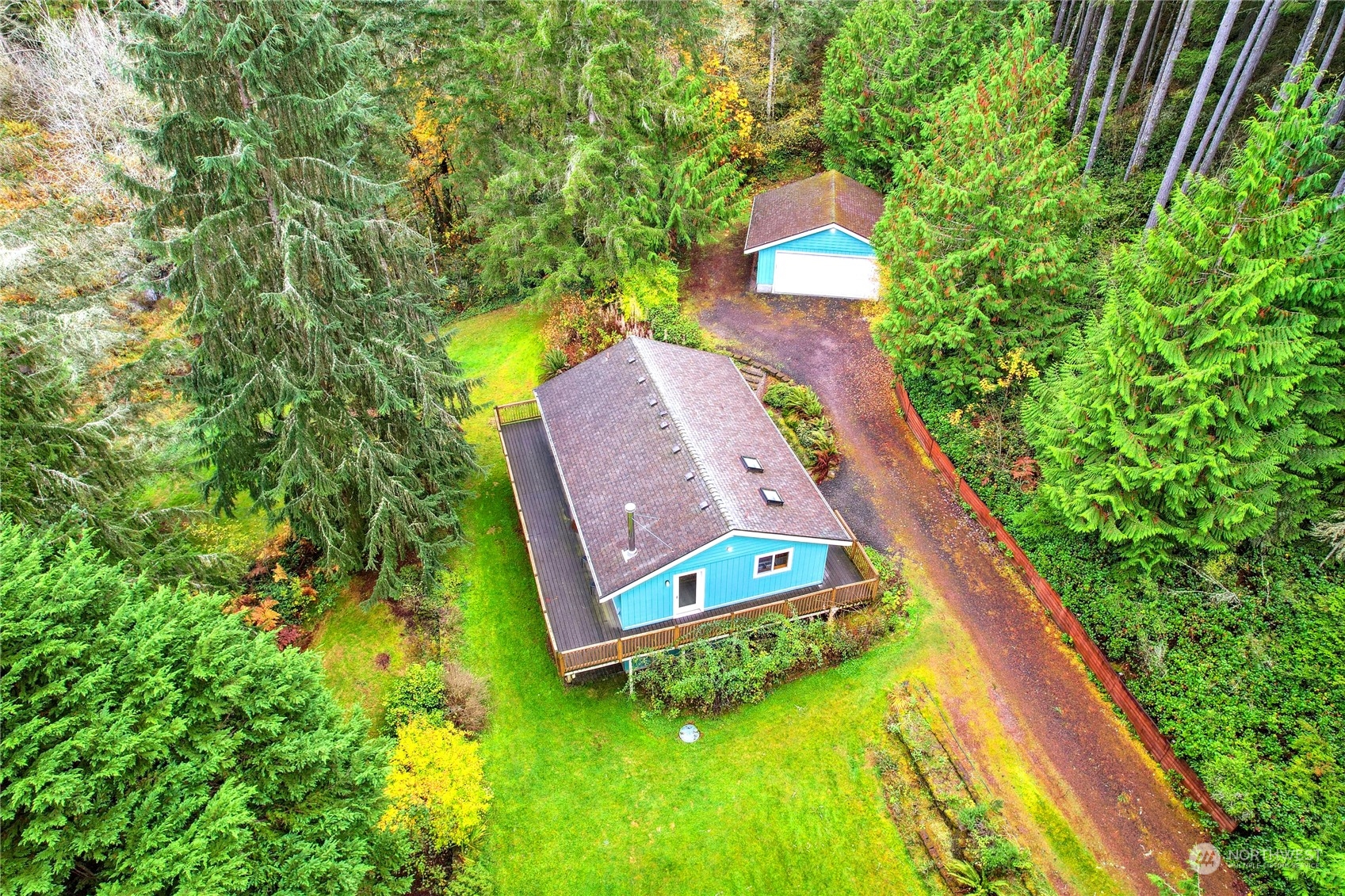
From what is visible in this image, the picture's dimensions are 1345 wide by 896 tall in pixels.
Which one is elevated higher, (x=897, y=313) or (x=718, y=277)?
(x=897, y=313)

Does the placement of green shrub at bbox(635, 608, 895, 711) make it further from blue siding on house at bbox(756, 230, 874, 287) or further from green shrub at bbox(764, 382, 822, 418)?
blue siding on house at bbox(756, 230, 874, 287)

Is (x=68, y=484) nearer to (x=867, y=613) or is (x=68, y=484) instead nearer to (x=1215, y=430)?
(x=867, y=613)

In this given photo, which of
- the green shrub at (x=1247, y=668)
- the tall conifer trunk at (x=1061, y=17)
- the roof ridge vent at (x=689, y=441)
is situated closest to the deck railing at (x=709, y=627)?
the roof ridge vent at (x=689, y=441)

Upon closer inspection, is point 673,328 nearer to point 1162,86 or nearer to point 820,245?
point 820,245

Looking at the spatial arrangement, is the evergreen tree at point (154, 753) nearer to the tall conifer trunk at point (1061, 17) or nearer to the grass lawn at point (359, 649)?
the grass lawn at point (359, 649)

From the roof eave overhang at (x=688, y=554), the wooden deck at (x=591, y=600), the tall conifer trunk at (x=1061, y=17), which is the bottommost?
the wooden deck at (x=591, y=600)

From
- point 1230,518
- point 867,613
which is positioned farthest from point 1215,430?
A: point 867,613

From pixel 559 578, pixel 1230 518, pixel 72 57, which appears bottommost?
pixel 559 578

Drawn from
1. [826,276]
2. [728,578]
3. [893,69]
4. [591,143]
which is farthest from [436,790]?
[893,69]
